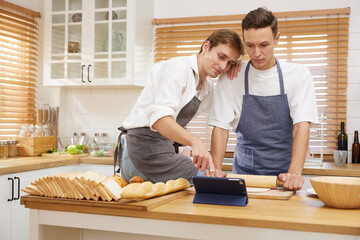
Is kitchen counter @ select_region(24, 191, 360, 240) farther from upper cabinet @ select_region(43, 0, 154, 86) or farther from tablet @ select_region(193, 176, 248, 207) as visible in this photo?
upper cabinet @ select_region(43, 0, 154, 86)

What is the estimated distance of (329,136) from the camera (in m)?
3.85

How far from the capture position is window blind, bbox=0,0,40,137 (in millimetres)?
4020

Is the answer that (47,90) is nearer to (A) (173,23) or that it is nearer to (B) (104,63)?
(B) (104,63)

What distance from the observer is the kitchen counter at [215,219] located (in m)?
1.32

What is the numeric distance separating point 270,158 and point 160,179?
73cm

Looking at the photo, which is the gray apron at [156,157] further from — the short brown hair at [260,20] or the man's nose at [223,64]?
the short brown hair at [260,20]

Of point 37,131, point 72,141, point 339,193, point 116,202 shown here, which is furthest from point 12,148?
point 339,193

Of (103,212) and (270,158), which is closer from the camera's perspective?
(103,212)

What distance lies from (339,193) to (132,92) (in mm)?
3077

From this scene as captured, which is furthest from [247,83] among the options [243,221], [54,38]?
[54,38]

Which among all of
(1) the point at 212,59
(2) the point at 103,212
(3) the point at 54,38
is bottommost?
(2) the point at 103,212

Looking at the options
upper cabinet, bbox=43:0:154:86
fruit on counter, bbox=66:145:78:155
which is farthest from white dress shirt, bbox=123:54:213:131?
fruit on counter, bbox=66:145:78:155

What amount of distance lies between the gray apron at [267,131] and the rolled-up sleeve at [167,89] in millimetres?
605

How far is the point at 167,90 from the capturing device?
1965 millimetres
